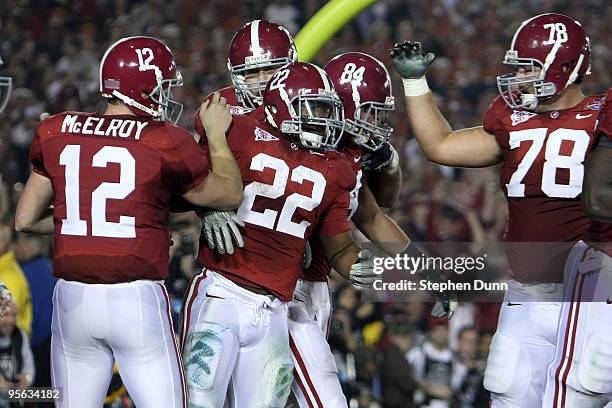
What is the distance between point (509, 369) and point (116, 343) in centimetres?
169

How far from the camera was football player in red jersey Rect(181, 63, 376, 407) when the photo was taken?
13.1 ft

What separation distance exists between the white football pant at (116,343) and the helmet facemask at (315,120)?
80 cm

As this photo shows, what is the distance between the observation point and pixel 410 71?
15.5 feet

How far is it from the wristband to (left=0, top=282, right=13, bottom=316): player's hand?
2.37m

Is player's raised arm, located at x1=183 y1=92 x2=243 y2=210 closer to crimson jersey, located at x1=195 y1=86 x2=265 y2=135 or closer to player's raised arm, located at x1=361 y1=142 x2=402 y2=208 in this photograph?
crimson jersey, located at x1=195 y1=86 x2=265 y2=135

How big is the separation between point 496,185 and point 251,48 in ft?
13.0

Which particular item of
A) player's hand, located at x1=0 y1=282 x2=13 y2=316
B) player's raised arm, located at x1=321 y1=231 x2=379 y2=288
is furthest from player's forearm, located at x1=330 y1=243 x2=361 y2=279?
player's hand, located at x1=0 y1=282 x2=13 y2=316

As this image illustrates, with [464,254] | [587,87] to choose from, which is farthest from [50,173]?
[587,87]

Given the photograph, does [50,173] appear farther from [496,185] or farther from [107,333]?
[496,185]

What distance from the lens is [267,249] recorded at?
13.4 feet

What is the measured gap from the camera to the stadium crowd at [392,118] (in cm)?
649

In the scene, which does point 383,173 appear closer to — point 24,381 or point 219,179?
point 219,179

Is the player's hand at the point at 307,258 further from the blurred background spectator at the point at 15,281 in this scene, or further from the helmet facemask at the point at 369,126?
the blurred background spectator at the point at 15,281

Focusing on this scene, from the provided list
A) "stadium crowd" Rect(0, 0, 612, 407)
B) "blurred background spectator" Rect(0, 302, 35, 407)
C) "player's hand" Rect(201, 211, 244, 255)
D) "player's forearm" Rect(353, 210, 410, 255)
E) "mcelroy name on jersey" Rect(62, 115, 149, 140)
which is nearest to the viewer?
"mcelroy name on jersey" Rect(62, 115, 149, 140)
